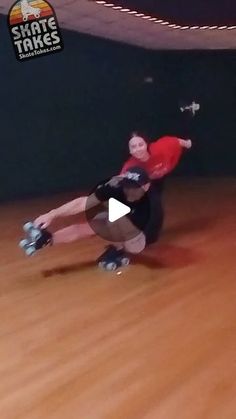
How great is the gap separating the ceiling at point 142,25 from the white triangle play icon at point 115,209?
614 millimetres

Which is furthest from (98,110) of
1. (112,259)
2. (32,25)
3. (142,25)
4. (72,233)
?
(112,259)

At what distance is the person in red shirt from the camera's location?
5.37 feet

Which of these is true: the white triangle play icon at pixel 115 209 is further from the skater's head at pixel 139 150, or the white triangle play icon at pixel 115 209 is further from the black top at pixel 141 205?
the skater's head at pixel 139 150

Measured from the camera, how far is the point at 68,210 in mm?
1620

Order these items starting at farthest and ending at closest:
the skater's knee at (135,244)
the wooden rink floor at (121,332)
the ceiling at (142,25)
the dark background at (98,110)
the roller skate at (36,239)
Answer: the dark background at (98,110), the ceiling at (142,25), the skater's knee at (135,244), the roller skate at (36,239), the wooden rink floor at (121,332)

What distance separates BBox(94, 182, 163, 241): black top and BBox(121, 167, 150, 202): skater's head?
0.01 m

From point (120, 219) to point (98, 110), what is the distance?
0.81 meters

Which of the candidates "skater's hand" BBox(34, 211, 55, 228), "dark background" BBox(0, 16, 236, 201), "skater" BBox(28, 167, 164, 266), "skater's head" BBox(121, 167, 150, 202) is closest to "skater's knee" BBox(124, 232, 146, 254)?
"skater" BBox(28, 167, 164, 266)

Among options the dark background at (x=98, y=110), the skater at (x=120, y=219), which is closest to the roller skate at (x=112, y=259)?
the skater at (x=120, y=219)

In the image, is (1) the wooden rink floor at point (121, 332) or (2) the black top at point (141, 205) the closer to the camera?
(1) the wooden rink floor at point (121, 332)

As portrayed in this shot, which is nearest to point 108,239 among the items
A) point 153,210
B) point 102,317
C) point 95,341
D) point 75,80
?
point 153,210

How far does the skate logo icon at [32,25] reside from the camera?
5.38 ft

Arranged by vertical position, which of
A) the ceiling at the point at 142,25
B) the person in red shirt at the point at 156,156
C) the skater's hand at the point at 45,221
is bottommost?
the skater's hand at the point at 45,221

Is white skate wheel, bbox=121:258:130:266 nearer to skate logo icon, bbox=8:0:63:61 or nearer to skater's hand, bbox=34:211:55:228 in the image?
skater's hand, bbox=34:211:55:228
